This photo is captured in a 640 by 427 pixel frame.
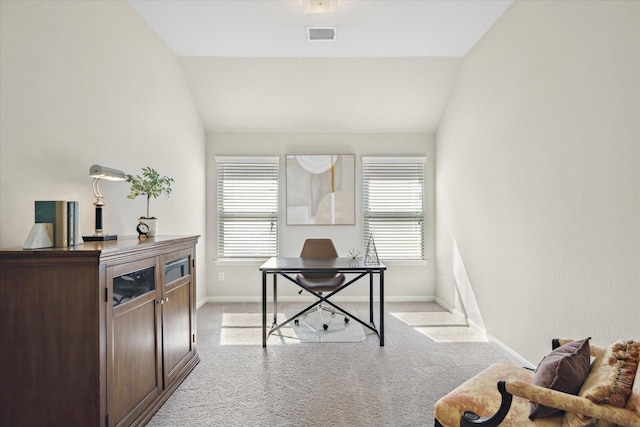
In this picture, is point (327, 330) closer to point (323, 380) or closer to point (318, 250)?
point (318, 250)

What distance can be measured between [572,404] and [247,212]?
425 centimetres

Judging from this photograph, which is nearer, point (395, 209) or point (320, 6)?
point (320, 6)

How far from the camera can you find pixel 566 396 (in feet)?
4.42

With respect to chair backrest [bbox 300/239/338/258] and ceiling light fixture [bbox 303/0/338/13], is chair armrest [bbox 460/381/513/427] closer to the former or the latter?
chair backrest [bbox 300/239/338/258]

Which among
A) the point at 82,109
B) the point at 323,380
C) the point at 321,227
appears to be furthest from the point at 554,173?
the point at 82,109

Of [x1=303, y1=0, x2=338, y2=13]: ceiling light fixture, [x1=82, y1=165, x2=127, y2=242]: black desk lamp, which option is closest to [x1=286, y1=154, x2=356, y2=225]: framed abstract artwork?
[x1=303, y1=0, x2=338, y2=13]: ceiling light fixture

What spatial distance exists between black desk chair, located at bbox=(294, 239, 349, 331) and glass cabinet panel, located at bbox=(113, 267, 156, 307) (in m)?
1.85

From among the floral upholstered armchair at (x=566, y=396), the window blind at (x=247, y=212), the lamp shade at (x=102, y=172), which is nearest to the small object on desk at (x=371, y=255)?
the window blind at (x=247, y=212)

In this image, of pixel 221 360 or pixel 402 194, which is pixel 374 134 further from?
pixel 221 360

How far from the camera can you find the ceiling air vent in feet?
11.3

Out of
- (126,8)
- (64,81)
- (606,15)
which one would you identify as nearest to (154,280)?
(64,81)

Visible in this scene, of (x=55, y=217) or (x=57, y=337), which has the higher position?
(x=55, y=217)

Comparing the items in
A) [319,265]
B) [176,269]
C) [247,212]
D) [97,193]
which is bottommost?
[319,265]

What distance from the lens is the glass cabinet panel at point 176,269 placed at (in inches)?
97.8
